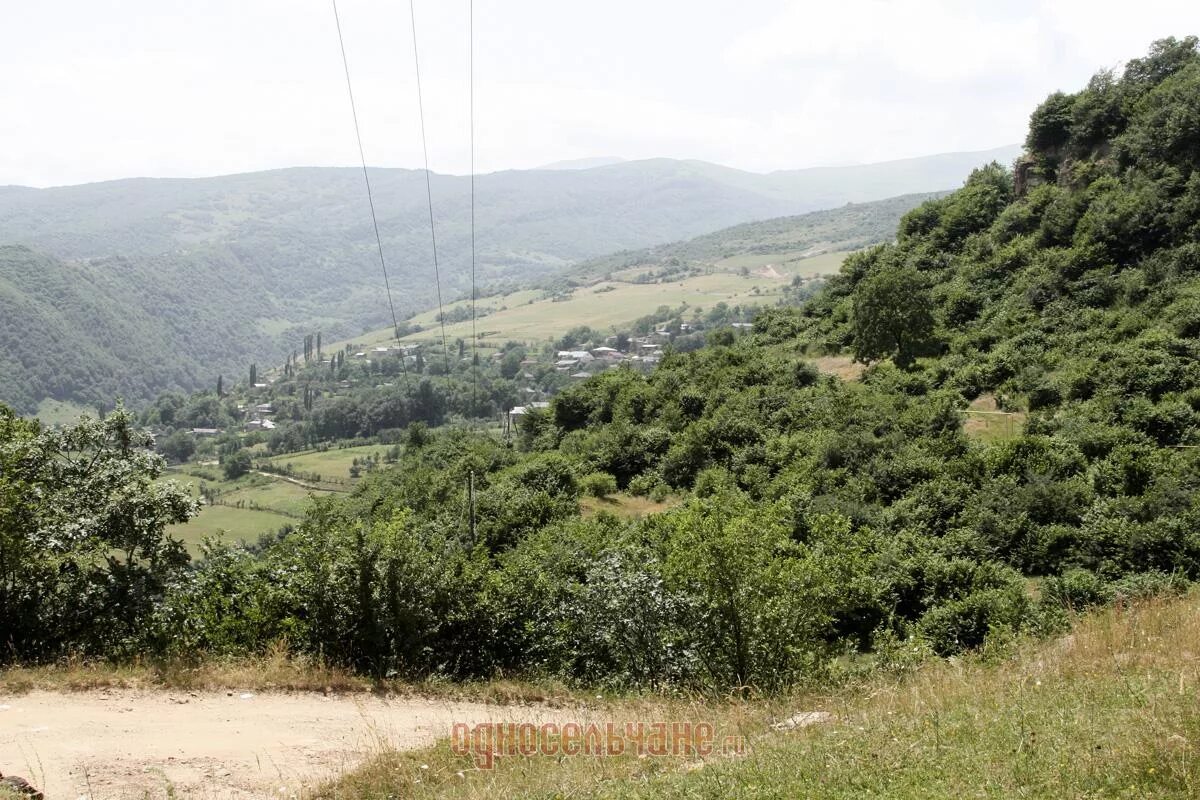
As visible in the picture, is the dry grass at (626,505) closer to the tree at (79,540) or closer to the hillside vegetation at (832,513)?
the hillside vegetation at (832,513)

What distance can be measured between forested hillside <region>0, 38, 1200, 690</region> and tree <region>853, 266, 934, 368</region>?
12 cm

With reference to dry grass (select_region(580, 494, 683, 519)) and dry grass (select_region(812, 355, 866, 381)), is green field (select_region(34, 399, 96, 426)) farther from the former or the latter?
dry grass (select_region(812, 355, 866, 381))

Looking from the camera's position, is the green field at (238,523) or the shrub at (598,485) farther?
the green field at (238,523)

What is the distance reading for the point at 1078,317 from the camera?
38.5 metres

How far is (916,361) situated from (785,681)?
33.3m

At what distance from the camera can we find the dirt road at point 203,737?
30.3ft

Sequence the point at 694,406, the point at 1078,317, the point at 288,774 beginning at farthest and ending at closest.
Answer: the point at 694,406 < the point at 1078,317 < the point at 288,774

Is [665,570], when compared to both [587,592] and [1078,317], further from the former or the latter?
[1078,317]

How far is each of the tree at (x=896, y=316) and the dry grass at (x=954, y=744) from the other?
107 ft

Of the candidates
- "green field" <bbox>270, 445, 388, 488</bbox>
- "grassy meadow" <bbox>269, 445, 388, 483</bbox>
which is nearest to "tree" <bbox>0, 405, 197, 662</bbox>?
"grassy meadow" <bbox>269, 445, 388, 483</bbox>

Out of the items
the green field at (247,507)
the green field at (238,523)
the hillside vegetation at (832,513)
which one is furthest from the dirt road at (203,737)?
the green field at (238,523)

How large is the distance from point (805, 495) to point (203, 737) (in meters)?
21.9

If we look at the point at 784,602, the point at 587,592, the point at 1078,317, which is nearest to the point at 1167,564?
the point at 784,602

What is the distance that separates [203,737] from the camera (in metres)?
10.5
